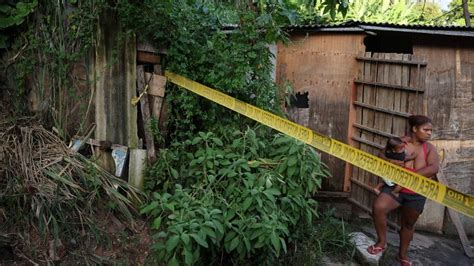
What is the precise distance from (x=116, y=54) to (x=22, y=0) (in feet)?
3.49

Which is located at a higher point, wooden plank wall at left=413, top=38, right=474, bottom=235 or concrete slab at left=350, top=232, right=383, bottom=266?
wooden plank wall at left=413, top=38, right=474, bottom=235

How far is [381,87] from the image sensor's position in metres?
5.20

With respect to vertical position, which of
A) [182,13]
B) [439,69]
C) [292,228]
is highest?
[182,13]

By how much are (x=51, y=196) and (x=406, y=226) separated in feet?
10.7

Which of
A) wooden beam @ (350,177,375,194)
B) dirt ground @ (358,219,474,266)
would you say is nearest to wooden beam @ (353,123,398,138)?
wooden beam @ (350,177,375,194)

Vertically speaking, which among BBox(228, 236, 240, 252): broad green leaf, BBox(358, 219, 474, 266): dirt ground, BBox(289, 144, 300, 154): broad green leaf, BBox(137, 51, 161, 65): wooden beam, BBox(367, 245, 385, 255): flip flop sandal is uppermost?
BBox(137, 51, 161, 65): wooden beam

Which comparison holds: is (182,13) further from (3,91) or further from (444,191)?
(444,191)

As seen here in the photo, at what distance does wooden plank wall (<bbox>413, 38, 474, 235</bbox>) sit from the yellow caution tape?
7.49ft

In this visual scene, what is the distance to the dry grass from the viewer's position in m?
3.49

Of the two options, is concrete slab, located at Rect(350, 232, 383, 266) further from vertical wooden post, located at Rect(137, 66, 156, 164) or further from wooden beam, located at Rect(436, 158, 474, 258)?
vertical wooden post, located at Rect(137, 66, 156, 164)

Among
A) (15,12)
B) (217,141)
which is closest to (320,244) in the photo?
(217,141)

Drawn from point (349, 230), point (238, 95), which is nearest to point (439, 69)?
point (349, 230)

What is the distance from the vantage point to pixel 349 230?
4648mm

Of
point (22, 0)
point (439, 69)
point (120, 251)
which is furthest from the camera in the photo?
point (439, 69)
